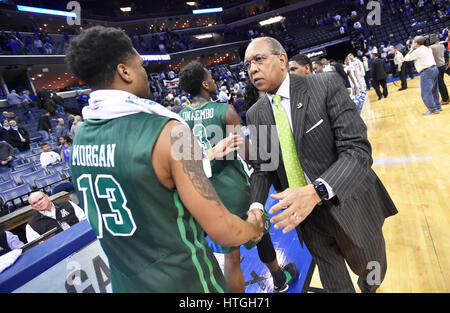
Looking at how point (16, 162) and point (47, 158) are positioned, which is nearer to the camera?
point (47, 158)

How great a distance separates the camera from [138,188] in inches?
34.2

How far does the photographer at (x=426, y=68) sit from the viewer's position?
5.28 m

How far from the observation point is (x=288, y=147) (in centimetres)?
144

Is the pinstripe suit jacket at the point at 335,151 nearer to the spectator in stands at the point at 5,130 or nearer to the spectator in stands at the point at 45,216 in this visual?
the spectator in stands at the point at 45,216

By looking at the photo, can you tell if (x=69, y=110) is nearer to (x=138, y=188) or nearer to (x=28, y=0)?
(x=138, y=188)

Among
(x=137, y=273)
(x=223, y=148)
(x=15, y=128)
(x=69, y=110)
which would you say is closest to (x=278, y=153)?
(x=223, y=148)

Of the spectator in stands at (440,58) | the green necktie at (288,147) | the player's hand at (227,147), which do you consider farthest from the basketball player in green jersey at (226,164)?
the spectator in stands at (440,58)

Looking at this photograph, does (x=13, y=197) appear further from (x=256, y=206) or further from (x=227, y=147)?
(x=256, y=206)

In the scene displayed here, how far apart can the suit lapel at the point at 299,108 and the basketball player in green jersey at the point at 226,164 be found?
18.5 inches

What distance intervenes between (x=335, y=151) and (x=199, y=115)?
1163 mm

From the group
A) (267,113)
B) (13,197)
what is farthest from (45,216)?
(13,197)

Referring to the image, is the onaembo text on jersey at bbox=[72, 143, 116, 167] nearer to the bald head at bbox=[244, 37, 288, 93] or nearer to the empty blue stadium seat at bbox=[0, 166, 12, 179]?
the bald head at bbox=[244, 37, 288, 93]

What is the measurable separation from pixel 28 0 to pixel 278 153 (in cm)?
2648

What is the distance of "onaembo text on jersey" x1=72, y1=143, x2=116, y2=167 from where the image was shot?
889 mm
